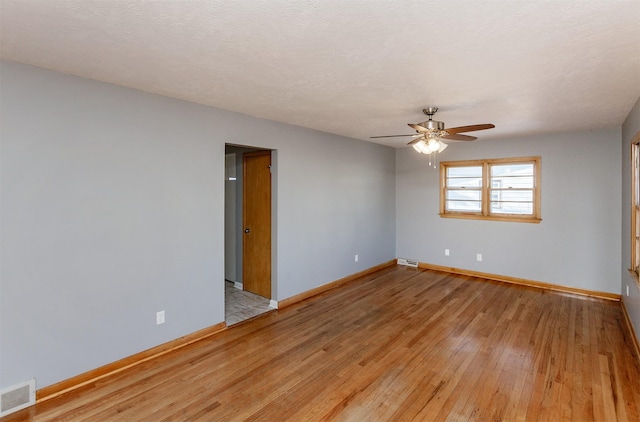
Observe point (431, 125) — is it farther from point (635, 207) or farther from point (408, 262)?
point (408, 262)

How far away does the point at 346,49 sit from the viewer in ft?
6.78

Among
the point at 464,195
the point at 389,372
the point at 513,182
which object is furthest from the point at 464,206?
the point at 389,372

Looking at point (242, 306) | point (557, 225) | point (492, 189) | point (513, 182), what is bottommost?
point (242, 306)

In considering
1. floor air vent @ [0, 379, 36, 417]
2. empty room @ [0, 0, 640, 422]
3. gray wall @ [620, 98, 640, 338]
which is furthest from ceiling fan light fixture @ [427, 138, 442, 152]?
floor air vent @ [0, 379, 36, 417]

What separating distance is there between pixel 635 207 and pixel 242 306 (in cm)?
466

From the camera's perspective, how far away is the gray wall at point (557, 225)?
15.0ft

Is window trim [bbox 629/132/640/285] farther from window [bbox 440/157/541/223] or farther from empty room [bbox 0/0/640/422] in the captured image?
window [bbox 440/157/541/223]

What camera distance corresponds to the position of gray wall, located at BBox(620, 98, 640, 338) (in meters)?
3.21

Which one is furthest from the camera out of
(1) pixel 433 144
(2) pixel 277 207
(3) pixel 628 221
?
(2) pixel 277 207

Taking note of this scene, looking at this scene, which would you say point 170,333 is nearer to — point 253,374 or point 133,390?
point 133,390

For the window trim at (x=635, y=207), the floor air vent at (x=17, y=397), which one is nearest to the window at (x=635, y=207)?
the window trim at (x=635, y=207)

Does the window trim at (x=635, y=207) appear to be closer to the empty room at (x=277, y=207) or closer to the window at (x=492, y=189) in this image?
the empty room at (x=277, y=207)

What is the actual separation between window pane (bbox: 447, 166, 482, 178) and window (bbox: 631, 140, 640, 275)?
229 centimetres

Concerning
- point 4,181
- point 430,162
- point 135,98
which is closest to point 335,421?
point 4,181
